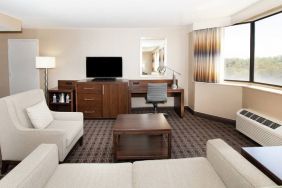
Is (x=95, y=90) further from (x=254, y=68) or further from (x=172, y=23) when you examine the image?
(x=254, y=68)

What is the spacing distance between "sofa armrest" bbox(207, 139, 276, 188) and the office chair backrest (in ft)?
10.5

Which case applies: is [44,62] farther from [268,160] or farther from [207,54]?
[268,160]

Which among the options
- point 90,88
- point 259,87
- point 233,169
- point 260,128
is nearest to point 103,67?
point 90,88

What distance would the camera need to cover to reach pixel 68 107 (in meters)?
5.82

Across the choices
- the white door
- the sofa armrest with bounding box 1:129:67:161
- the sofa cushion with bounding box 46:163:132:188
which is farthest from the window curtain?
the white door

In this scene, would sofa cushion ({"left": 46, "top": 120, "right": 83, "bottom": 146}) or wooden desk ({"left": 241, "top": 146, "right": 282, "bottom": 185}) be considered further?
sofa cushion ({"left": 46, "top": 120, "right": 83, "bottom": 146})

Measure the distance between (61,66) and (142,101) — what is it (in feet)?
7.61

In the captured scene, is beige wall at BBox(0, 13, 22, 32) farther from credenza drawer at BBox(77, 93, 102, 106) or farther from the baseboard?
the baseboard

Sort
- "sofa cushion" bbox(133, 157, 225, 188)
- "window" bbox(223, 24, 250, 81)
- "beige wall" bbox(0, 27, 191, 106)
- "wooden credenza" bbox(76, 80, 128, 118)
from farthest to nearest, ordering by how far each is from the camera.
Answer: "beige wall" bbox(0, 27, 191, 106), "wooden credenza" bbox(76, 80, 128, 118), "window" bbox(223, 24, 250, 81), "sofa cushion" bbox(133, 157, 225, 188)

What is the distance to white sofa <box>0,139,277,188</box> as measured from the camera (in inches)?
58.6

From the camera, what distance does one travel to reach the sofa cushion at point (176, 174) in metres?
1.68

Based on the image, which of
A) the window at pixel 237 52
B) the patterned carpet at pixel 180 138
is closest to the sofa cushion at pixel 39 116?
the patterned carpet at pixel 180 138

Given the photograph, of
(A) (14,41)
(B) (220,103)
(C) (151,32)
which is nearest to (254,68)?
(B) (220,103)

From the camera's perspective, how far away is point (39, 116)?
10.1ft
